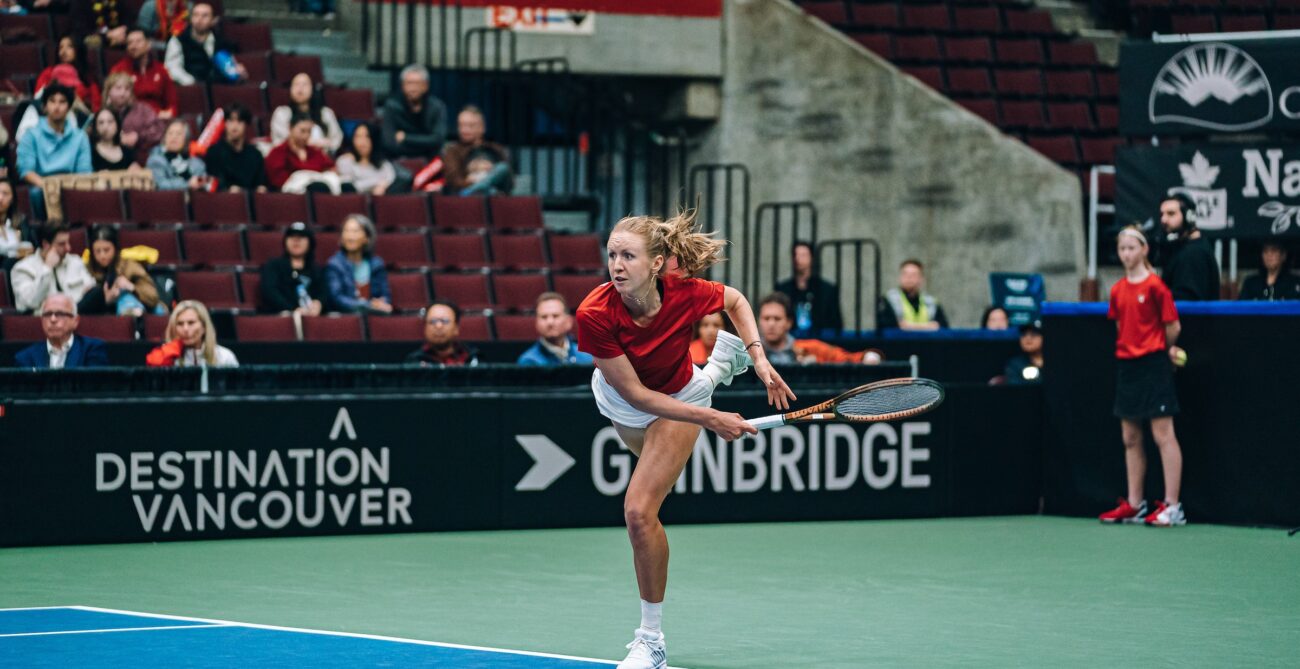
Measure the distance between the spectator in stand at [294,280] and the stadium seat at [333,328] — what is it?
5.0 inches

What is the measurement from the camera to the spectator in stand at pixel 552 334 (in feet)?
39.1

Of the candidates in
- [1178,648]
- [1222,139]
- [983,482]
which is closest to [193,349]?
[983,482]

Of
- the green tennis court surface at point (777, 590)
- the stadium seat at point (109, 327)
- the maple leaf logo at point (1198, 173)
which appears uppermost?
the maple leaf logo at point (1198, 173)

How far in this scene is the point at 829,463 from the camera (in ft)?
39.3

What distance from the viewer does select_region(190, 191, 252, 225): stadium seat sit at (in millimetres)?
14875

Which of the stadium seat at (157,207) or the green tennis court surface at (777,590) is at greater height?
the stadium seat at (157,207)

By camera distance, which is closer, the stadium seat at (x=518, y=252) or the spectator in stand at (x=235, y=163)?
the spectator in stand at (x=235, y=163)

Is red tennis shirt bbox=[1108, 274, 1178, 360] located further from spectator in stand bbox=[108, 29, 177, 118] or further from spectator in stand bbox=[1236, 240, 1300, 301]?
spectator in stand bbox=[108, 29, 177, 118]

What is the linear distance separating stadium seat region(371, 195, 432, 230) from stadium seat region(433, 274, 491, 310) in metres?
0.79

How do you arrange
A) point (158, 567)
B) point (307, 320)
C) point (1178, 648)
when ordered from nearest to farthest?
point (1178, 648), point (158, 567), point (307, 320)

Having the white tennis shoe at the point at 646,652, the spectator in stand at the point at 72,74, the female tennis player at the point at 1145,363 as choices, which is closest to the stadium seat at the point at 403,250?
the spectator in stand at the point at 72,74

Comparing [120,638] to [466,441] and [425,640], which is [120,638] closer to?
[425,640]

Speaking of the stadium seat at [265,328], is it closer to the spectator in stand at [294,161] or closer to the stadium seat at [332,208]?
the stadium seat at [332,208]

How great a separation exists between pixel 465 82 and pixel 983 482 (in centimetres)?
887
